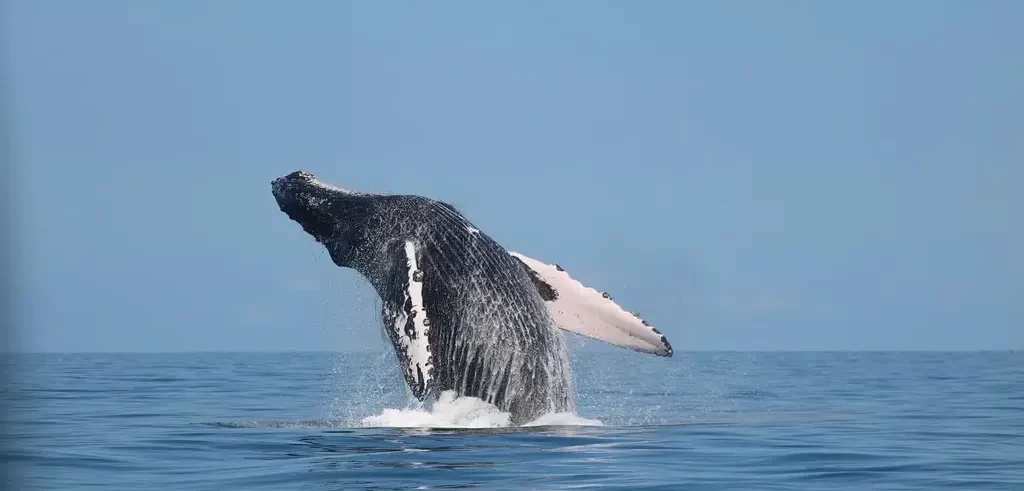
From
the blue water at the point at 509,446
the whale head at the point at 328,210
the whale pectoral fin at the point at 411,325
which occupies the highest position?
the whale head at the point at 328,210

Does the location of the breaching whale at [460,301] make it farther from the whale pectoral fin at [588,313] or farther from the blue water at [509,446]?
the blue water at [509,446]

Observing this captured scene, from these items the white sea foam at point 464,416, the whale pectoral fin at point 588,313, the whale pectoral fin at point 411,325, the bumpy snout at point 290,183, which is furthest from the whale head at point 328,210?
the white sea foam at point 464,416

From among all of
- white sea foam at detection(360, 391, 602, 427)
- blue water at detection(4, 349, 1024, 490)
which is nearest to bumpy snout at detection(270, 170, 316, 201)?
blue water at detection(4, 349, 1024, 490)

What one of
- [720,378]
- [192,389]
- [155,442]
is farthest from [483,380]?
[720,378]

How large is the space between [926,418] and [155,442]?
10259mm

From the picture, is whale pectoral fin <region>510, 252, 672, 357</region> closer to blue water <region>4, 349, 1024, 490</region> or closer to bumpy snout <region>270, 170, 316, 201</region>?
blue water <region>4, 349, 1024, 490</region>

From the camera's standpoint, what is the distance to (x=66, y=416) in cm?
1608

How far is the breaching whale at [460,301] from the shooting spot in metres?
11.6

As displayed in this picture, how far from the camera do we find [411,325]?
37.6 ft

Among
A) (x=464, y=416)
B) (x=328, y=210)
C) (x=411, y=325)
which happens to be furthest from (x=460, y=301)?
(x=328, y=210)

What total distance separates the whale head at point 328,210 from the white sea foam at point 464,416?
2038 millimetres

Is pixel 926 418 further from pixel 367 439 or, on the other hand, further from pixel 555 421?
pixel 367 439

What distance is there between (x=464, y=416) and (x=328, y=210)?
2.97m

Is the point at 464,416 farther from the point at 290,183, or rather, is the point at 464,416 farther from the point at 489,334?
the point at 290,183
